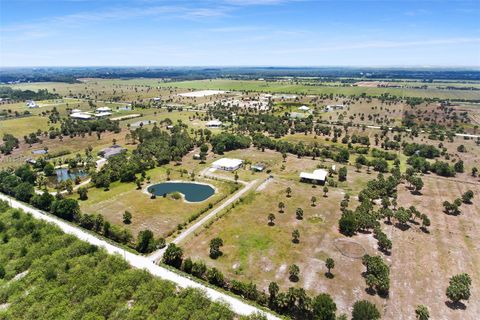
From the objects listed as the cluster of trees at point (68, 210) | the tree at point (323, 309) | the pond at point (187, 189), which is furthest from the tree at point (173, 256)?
the pond at point (187, 189)

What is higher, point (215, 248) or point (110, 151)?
point (215, 248)

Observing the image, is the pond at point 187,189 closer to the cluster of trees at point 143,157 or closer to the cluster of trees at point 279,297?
the cluster of trees at point 143,157

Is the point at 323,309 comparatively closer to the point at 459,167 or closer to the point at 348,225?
the point at 348,225

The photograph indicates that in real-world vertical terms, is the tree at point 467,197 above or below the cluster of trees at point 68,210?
below

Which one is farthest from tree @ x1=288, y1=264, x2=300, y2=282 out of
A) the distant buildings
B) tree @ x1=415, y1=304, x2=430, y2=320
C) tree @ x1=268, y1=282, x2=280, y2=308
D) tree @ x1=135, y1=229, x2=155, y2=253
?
the distant buildings

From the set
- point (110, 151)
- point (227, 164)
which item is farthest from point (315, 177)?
point (110, 151)
